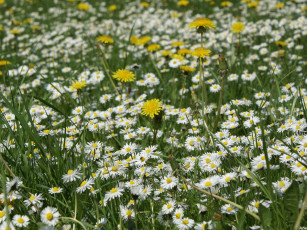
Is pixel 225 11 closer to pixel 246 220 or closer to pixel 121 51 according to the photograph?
pixel 121 51

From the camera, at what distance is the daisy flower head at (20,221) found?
1.86 meters

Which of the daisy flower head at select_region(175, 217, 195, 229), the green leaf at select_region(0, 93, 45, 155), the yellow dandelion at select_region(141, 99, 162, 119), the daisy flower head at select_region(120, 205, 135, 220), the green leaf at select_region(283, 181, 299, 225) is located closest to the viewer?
the green leaf at select_region(283, 181, 299, 225)

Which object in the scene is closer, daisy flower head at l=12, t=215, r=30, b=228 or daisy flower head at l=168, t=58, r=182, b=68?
daisy flower head at l=12, t=215, r=30, b=228

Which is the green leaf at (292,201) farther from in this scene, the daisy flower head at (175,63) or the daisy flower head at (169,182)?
the daisy flower head at (175,63)

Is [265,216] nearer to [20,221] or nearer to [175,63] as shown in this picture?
[20,221]

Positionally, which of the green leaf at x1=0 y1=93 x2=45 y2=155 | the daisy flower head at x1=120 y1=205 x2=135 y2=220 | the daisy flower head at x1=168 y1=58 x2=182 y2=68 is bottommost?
the daisy flower head at x1=120 y1=205 x2=135 y2=220

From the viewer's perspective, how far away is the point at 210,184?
6.45ft

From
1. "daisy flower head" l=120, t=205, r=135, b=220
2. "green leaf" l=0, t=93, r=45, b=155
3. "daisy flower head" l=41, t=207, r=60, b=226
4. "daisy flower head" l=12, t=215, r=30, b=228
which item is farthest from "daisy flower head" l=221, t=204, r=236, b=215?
"green leaf" l=0, t=93, r=45, b=155

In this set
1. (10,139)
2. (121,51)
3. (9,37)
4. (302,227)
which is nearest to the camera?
(302,227)

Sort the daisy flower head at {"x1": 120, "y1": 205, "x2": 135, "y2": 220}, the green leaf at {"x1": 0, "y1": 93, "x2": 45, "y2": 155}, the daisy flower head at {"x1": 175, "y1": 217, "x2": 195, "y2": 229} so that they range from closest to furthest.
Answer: the daisy flower head at {"x1": 175, "y1": 217, "x2": 195, "y2": 229}, the daisy flower head at {"x1": 120, "y1": 205, "x2": 135, "y2": 220}, the green leaf at {"x1": 0, "y1": 93, "x2": 45, "y2": 155}

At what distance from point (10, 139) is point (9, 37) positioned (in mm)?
5070

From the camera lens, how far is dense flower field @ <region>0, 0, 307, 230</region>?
6.24 feet

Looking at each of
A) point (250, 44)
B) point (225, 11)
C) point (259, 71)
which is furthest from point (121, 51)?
point (225, 11)

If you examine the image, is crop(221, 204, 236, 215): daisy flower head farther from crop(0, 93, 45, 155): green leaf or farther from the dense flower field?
crop(0, 93, 45, 155): green leaf
